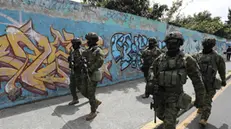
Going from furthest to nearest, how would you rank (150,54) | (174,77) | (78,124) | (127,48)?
1. (127,48)
2. (150,54)
3. (78,124)
4. (174,77)

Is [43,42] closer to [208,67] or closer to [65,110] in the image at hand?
[65,110]

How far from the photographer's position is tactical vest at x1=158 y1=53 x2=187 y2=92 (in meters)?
2.35

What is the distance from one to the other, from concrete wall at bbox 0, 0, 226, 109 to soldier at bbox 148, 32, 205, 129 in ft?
10.5

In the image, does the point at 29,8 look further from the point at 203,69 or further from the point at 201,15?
the point at 201,15

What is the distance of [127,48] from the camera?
702 centimetres

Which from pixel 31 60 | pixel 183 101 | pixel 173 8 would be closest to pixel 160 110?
pixel 183 101

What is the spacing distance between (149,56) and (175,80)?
2930 mm

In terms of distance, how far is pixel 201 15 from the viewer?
2825 centimetres

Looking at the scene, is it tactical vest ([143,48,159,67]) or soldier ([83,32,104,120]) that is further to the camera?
tactical vest ([143,48,159,67])

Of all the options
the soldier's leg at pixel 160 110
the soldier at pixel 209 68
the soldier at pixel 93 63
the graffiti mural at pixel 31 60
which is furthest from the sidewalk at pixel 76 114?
the soldier at pixel 209 68

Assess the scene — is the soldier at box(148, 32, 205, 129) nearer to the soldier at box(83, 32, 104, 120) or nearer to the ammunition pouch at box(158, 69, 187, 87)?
the ammunition pouch at box(158, 69, 187, 87)

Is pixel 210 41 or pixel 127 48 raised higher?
pixel 210 41

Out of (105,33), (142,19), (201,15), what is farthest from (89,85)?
(201,15)

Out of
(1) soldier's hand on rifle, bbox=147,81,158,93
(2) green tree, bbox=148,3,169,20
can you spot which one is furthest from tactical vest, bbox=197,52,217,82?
(2) green tree, bbox=148,3,169,20
